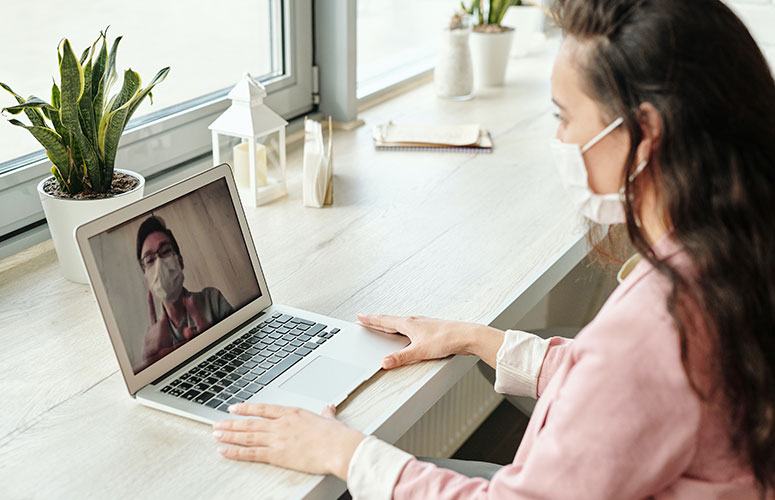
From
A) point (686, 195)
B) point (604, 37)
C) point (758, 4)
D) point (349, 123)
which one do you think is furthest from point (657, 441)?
point (758, 4)

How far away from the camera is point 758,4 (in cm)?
243

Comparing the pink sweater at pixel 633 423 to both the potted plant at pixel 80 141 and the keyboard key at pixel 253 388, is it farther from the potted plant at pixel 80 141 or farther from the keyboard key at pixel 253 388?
the potted plant at pixel 80 141

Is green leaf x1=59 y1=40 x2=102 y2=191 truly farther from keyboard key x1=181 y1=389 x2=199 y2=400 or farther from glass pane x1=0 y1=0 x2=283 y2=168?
keyboard key x1=181 y1=389 x2=199 y2=400

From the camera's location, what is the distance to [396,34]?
8.20ft

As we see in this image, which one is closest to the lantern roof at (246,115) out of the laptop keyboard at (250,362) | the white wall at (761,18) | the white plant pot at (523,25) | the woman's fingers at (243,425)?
the laptop keyboard at (250,362)

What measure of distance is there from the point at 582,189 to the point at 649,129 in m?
0.15

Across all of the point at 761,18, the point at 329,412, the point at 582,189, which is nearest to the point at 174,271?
the point at 329,412

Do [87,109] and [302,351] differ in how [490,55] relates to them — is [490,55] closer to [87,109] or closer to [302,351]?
[87,109]

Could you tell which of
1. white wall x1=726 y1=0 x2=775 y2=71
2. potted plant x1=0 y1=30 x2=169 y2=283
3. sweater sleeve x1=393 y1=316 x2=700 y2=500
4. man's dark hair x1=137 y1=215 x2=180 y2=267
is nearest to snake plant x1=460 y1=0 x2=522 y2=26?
white wall x1=726 y1=0 x2=775 y2=71

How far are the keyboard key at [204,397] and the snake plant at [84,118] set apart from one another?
431 millimetres

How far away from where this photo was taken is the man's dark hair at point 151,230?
1000 millimetres

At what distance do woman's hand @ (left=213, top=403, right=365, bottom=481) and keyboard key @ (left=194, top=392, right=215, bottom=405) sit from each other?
6 cm

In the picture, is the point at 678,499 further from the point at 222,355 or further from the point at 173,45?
the point at 173,45

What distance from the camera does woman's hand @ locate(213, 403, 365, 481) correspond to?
2.86 feet
